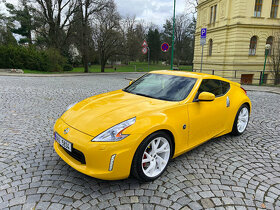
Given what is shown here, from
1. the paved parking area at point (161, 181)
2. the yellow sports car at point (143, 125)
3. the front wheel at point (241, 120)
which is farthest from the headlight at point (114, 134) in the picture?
the front wheel at point (241, 120)

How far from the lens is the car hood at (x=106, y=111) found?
2.88m

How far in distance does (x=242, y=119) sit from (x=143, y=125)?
3.25 meters

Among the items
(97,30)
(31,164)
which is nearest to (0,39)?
(97,30)

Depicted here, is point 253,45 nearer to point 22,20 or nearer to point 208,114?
point 208,114

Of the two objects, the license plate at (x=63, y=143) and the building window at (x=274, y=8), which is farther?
the building window at (x=274, y=8)

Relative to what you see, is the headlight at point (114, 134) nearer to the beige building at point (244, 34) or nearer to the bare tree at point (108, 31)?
the beige building at point (244, 34)

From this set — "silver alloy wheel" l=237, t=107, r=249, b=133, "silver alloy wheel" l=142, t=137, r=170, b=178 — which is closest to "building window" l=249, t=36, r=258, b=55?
"silver alloy wheel" l=237, t=107, r=249, b=133

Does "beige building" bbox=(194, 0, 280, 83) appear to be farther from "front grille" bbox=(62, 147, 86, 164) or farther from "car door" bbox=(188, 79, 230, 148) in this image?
"front grille" bbox=(62, 147, 86, 164)

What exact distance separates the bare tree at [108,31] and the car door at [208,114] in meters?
27.4

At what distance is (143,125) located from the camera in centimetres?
281

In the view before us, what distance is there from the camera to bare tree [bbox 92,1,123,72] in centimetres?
2914

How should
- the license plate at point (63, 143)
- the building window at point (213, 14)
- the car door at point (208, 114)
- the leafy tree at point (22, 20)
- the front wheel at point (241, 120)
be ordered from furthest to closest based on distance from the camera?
the leafy tree at point (22, 20) < the building window at point (213, 14) < the front wheel at point (241, 120) < the car door at point (208, 114) < the license plate at point (63, 143)

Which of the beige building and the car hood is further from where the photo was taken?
the beige building

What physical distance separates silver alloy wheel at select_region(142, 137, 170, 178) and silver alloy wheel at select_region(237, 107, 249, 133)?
2.56m
